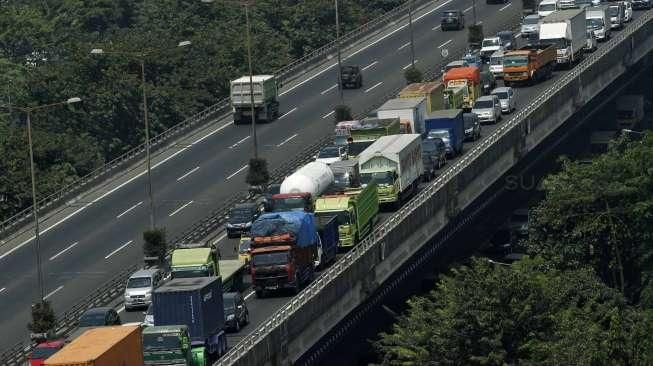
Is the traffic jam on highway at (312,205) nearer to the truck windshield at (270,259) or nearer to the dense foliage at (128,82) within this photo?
the truck windshield at (270,259)

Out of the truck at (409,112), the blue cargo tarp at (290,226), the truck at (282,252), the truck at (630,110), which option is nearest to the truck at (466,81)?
the truck at (409,112)

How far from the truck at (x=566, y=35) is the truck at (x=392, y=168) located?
3347 cm

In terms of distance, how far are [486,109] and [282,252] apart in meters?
39.1

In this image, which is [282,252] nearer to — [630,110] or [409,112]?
[409,112]

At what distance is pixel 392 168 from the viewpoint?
98.1 m

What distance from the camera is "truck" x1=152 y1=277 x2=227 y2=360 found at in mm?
73938

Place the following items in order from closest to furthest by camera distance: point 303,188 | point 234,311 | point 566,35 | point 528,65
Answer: point 234,311 < point 303,188 < point 528,65 < point 566,35

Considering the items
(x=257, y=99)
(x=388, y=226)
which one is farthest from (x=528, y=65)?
(x=388, y=226)

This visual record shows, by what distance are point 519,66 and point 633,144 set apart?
25061 mm

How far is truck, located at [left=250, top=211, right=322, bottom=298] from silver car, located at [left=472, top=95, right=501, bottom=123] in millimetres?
35363

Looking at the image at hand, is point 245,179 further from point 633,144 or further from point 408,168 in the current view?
point 633,144

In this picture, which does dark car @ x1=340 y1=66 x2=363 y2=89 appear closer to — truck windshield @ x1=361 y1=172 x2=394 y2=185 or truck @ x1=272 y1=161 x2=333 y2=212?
truck @ x1=272 y1=161 x2=333 y2=212

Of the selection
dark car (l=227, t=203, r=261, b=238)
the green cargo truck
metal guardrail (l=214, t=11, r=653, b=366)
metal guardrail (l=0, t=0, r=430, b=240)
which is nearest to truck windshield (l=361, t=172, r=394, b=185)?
metal guardrail (l=214, t=11, r=653, b=366)

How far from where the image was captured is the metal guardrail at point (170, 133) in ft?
362
